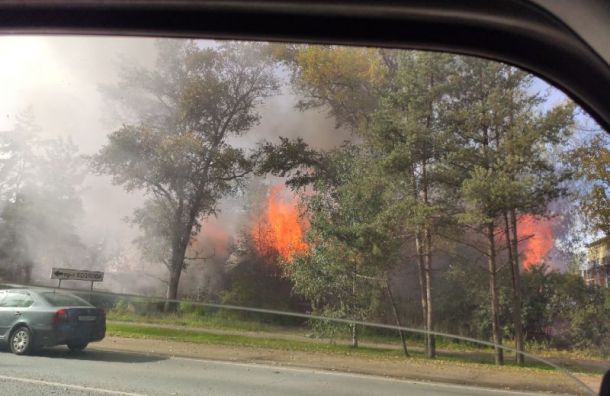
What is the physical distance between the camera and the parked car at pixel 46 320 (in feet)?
9.45

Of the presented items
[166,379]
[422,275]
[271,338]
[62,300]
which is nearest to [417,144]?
[422,275]

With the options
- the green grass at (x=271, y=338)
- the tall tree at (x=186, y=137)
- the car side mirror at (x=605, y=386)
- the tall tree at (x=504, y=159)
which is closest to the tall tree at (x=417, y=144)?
the tall tree at (x=504, y=159)

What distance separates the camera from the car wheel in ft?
9.95

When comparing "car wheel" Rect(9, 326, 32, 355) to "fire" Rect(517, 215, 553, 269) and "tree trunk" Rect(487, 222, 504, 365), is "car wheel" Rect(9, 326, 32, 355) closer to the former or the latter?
"tree trunk" Rect(487, 222, 504, 365)

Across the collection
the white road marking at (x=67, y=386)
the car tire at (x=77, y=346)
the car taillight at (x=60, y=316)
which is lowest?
the white road marking at (x=67, y=386)

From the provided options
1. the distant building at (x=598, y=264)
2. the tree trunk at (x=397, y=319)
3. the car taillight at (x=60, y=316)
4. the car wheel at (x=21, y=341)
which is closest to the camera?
the distant building at (x=598, y=264)

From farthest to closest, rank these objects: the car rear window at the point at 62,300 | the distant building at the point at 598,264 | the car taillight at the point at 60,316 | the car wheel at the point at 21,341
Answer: the car wheel at the point at 21,341, the car taillight at the point at 60,316, the car rear window at the point at 62,300, the distant building at the point at 598,264

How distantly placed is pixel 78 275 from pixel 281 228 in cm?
111

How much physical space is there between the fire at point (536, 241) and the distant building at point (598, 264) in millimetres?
167

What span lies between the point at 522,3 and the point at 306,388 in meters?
1.88

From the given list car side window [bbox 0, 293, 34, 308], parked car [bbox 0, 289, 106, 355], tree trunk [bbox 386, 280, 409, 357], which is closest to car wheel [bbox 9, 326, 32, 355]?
parked car [bbox 0, 289, 106, 355]

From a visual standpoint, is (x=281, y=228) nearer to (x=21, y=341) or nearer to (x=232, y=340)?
A: (x=232, y=340)

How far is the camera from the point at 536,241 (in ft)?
7.87

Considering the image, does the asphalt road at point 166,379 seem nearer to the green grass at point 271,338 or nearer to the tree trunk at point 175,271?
the green grass at point 271,338
